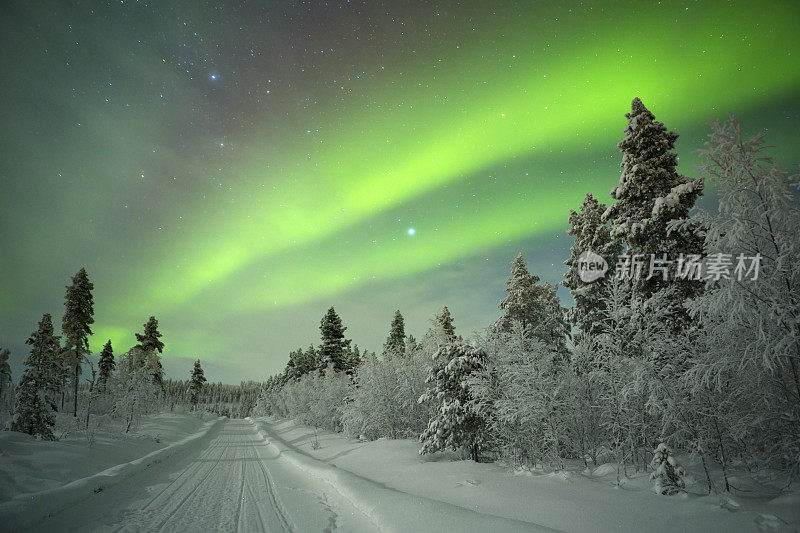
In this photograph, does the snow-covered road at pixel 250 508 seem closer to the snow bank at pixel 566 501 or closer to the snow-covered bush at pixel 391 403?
the snow bank at pixel 566 501

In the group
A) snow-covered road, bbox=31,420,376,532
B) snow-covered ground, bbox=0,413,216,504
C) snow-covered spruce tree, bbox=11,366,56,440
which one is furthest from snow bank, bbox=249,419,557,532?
snow-covered spruce tree, bbox=11,366,56,440

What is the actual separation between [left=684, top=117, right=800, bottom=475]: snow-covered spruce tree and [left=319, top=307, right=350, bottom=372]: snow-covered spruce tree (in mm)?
41123

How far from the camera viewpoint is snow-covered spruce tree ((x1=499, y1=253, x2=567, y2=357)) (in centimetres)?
2609

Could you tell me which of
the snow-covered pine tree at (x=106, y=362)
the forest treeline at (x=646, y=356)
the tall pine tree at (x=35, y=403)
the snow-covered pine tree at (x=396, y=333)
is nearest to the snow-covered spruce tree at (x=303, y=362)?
the snow-covered pine tree at (x=396, y=333)

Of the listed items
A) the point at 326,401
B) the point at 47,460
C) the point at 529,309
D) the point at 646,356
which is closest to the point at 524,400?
the point at 646,356

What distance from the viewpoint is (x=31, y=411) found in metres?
17.1

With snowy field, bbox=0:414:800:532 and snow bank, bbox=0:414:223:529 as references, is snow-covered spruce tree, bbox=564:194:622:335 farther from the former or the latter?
snow bank, bbox=0:414:223:529

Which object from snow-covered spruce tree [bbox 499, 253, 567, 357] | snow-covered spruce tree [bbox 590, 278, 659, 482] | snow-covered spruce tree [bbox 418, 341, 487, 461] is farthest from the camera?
snow-covered spruce tree [bbox 499, 253, 567, 357]

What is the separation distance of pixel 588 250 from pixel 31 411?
1257 inches

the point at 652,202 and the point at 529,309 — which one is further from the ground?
the point at 652,202

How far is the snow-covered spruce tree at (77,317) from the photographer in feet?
116

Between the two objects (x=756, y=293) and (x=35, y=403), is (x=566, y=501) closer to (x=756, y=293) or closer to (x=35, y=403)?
(x=756, y=293)

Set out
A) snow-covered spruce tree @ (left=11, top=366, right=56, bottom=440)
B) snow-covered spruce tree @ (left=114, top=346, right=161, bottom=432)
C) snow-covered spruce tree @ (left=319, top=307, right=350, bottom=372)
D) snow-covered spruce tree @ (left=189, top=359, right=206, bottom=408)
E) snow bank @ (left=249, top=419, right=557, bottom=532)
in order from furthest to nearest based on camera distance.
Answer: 1. snow-covered spruce tree @ (left=189, top=359, right=206, bottom=408)
2. snow-covered spruce tree @ (left=319, top=307, right=350, bottom=372)
3. snow-covered spruce tree @ (left=114, top=346, right=161, bottom=432)
4. snow-covered spruce tree @ (left=11, top=366, right=56, bottom=440)
5. snow bank @ (left=249, top=419, right=557, bottom=532)

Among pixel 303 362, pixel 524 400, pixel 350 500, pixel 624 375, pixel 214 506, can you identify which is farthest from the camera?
pixel 303 362
